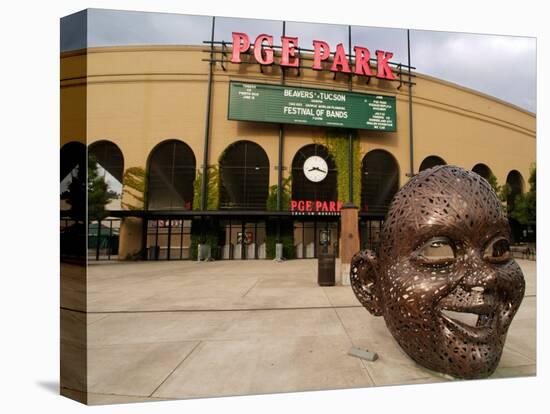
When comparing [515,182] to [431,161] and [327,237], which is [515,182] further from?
[327,237]

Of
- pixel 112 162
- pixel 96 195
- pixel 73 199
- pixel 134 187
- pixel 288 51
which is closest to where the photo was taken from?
pixel 73 199

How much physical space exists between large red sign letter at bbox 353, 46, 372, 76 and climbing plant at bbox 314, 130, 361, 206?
3.97 meters

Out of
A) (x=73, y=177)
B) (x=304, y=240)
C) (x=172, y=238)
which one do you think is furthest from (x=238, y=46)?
(x=73, y=177)

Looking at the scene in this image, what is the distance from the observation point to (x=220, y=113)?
18.0 m

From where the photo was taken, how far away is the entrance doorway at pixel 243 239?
18750 mm

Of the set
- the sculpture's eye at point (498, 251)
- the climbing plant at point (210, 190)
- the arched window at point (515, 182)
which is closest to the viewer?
the sculpture's eye at point (498, 251)

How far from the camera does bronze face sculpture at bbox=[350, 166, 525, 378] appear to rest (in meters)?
3.06

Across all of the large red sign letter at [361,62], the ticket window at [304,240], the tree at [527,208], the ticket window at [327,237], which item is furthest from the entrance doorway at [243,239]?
the tree at [527,208]

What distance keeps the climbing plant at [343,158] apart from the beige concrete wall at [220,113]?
0.65 meters

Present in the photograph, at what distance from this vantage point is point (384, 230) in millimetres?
3545

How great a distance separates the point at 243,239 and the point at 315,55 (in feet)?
42.8

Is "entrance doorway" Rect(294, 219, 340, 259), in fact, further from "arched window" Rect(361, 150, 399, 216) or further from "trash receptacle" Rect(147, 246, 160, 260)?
"trash receptacle" Rect(147, 246, 160, 260)

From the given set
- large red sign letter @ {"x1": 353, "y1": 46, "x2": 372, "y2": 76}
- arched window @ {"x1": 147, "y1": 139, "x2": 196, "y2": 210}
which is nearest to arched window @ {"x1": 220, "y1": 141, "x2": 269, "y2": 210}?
arched window @ {"x1": 147, "y1": 139, "x2": 196, "y2": 210}

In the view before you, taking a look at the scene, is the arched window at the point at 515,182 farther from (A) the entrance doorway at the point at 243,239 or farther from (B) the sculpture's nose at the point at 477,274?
(B) the sculpture's nose at the point at 477,274
